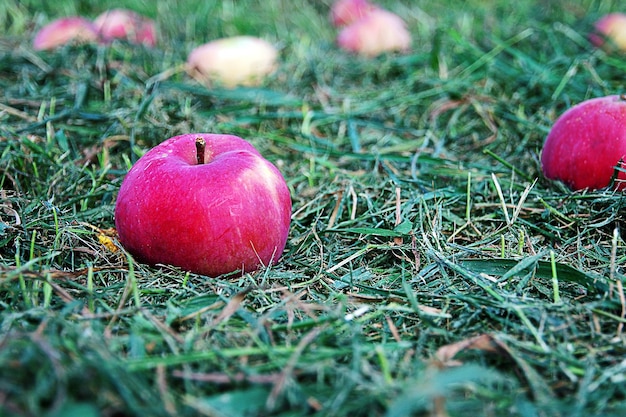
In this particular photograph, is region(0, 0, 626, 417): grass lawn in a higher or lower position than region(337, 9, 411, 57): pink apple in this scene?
lower

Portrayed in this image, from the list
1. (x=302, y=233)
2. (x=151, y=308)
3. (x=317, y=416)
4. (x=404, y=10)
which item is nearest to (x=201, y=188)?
(x=151, y=308)

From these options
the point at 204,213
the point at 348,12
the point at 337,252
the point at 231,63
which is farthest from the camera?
the point at 348,12

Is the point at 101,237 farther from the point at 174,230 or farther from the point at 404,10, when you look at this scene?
the point at 404,10

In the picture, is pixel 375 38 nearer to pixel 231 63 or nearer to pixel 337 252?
pixel 231 63

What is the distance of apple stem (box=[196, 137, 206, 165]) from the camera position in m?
1.85

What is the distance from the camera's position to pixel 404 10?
5211 mm

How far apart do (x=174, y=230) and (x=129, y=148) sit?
113cm

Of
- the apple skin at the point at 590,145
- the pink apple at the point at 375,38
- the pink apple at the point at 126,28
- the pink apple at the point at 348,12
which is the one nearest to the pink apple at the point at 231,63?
the pink apple at the point at 126,28

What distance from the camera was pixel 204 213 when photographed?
1.77 m

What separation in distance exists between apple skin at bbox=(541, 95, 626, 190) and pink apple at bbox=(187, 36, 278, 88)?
194cm

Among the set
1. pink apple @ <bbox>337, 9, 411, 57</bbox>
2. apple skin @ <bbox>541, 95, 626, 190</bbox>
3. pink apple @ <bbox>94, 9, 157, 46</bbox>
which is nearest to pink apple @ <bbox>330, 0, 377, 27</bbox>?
pink apple @ <bbox>337, 9, 411, 57</bbox>

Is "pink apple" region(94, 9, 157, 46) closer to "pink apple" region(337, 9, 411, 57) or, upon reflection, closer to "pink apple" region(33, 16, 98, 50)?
"pink apple" region(33, 16, 98, 50)

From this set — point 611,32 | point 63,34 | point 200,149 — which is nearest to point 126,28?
point 63,34

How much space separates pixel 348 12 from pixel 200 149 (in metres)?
3.45
